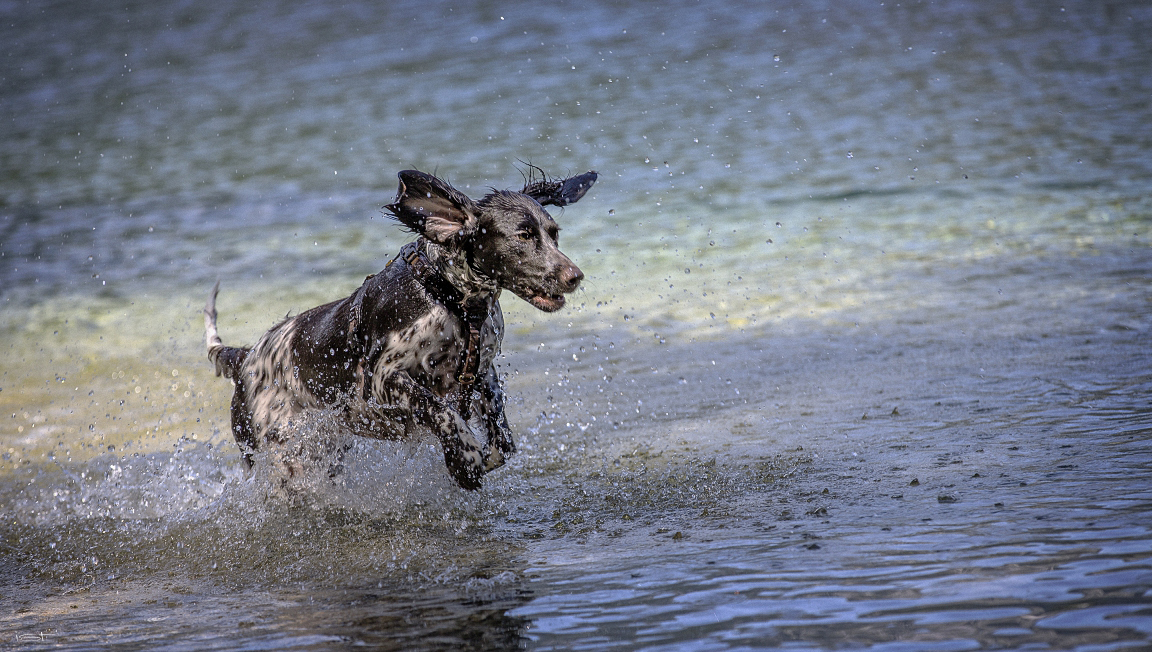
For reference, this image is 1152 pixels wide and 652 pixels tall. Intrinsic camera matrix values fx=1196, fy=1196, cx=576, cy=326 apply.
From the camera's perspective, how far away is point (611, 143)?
13023 millimetres

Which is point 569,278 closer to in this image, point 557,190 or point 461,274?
point 461,274

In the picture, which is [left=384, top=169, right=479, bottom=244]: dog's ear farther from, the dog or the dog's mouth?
the dog's mouth

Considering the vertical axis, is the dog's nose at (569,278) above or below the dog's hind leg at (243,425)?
above

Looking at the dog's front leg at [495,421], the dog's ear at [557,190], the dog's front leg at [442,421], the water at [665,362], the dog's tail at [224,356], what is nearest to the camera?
the water at [665,362]

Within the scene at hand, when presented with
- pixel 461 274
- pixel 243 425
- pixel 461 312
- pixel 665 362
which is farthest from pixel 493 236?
pixel 665 362

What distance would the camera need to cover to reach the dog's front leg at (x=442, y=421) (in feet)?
14.3

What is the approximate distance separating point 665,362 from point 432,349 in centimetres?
227

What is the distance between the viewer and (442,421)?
4383 mm

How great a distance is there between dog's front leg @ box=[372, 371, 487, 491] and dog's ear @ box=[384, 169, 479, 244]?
1.82 ft

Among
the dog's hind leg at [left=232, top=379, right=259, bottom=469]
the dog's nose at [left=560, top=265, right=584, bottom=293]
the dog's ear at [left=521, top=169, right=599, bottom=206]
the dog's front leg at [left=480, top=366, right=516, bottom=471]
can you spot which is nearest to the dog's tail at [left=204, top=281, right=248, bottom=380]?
the dog's hind leg at [left=232, top=379, right=259, bottom=469]

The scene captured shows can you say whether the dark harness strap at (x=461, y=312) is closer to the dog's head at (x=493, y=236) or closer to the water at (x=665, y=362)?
the dog's head at (x=493, y=236)

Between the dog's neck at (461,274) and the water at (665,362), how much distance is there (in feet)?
2.39

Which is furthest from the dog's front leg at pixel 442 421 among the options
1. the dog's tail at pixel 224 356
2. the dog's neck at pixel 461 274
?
the dog's tail at pixel 224 356

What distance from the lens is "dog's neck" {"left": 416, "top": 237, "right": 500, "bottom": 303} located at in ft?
14.6
